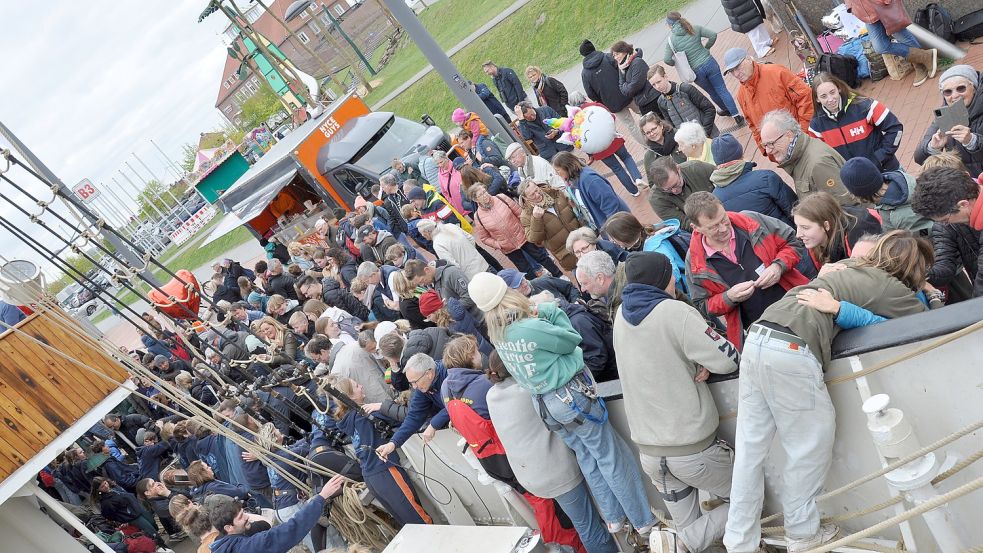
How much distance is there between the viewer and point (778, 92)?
23.1ft

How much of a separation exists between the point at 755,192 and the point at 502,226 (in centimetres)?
344

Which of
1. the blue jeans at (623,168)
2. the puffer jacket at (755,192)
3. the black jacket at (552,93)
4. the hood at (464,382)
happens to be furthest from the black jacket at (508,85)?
the hood at (464,382)

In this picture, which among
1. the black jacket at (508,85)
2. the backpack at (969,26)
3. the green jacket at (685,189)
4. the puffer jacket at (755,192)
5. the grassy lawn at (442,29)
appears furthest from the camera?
the grassy lawn at (442,29)

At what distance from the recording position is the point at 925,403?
3172 mm

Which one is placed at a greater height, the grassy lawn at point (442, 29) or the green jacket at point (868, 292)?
the grassy lawn at point (442, 29)

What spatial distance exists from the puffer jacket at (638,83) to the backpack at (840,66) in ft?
6.48

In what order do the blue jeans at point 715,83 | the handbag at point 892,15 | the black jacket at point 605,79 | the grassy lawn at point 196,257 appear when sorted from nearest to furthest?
the handbag at point 892,15
the blue jeans at point 715,83
the black jacket at point 605,79
the grassy lawn at point 196,257

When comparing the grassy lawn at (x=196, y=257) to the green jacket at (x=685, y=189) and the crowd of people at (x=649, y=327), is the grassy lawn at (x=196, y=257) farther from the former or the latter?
the green jacket at (x=685, y=189)

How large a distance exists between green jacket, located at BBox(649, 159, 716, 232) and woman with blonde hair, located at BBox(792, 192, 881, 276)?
1616mm

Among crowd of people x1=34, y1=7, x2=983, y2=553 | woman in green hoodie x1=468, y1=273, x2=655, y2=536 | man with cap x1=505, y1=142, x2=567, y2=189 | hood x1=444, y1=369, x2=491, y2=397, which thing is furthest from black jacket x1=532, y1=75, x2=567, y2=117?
woman in green hoodie x1=468, y1=273, x2=655, y2=536

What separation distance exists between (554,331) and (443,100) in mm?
27438

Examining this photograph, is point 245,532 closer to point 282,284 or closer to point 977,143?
point 977,143

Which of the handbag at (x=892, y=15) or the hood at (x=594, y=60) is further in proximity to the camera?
the hood at (x=594, y=60)

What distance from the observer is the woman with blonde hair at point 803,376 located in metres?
3.23
